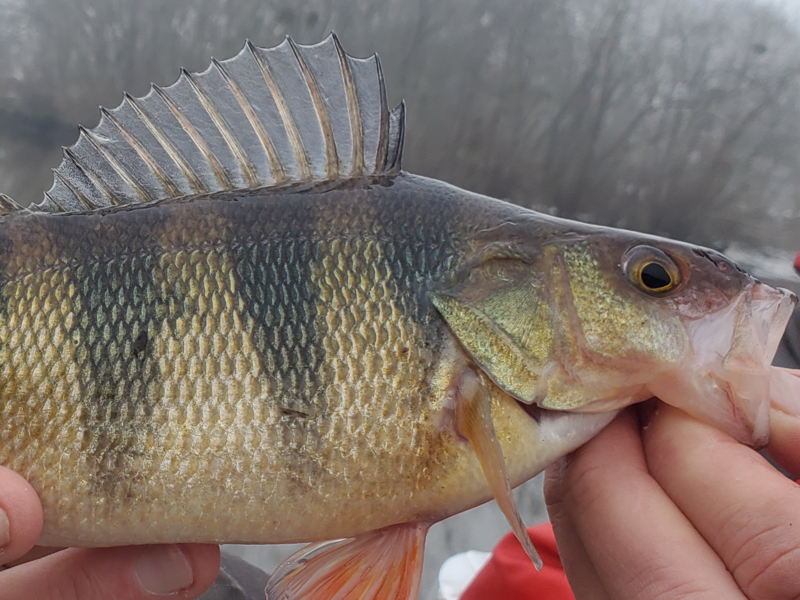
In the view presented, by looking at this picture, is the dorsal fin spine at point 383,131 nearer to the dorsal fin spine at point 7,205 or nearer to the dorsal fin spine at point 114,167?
the dorsal fin spine at point 114,167

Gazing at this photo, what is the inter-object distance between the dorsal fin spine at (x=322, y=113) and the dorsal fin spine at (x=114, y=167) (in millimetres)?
226

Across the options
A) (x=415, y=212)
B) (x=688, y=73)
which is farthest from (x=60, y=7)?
(x=688, y=73)

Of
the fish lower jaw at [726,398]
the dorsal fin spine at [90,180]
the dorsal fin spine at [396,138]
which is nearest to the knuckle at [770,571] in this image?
the fish lower jaw at [726,398]

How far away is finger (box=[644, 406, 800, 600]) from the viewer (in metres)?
0.42

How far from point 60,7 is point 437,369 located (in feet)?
11.5

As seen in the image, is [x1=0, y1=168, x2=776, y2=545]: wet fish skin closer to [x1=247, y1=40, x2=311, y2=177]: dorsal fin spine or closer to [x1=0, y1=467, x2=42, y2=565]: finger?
[x1=0, y1=467, x2=42, y2=565]: finger

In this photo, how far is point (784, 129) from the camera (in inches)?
124

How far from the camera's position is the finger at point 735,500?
1.38 feet

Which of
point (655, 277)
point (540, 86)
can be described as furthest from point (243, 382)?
point (540, 86)

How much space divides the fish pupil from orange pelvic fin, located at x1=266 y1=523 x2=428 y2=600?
1.15 feet

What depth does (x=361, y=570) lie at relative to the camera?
0.58 m

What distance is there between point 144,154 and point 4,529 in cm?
44

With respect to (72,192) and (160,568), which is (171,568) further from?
(72,192)

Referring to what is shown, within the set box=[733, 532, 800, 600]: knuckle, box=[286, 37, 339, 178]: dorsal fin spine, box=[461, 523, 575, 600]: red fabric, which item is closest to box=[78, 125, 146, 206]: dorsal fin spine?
box=[286, 37, 339, 178]: dorsal fin spine
